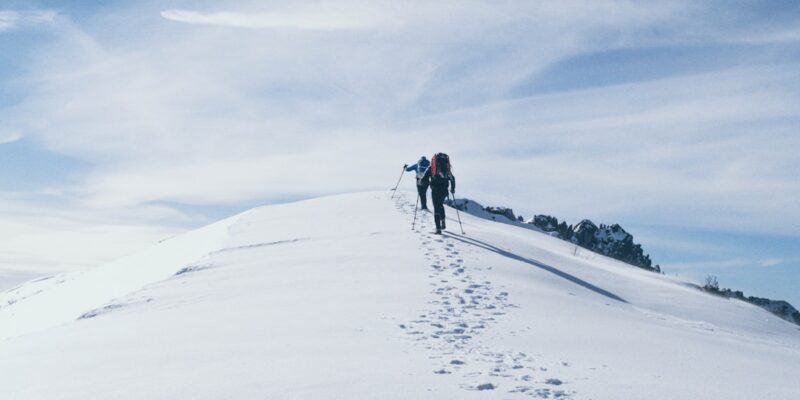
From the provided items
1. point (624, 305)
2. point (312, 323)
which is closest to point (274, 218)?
point (624, 305)

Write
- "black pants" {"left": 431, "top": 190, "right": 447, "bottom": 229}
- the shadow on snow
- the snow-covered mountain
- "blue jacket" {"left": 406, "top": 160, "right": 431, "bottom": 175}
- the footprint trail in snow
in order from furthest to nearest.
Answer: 1. the snow-covered mountain
2. "blue jacket" {"left": 406, "top": 160, "right": 431, "bottom": 175}
3. "black pants" {"left": 431, "top": 190, "right": 447, "bottom": 229}
4. the shadow on snow
5. the footprint trail in snow

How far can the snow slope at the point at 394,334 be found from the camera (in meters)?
5.68

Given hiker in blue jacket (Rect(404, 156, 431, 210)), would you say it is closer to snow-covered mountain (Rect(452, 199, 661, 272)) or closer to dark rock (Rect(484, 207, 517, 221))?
dark rock (Rect(484, 207, 517, 221))

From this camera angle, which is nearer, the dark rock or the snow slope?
the snow slope

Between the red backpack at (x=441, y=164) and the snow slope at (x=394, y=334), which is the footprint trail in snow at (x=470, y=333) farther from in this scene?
the red backpack at (x=441, y=164)

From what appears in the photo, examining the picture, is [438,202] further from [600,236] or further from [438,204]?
[600,236]

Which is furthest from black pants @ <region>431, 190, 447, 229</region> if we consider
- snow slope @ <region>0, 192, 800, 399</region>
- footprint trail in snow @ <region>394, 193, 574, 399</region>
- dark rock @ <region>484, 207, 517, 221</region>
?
dark rock @ <region>484, 207, 517, 221</region>

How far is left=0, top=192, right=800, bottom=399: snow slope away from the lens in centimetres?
568

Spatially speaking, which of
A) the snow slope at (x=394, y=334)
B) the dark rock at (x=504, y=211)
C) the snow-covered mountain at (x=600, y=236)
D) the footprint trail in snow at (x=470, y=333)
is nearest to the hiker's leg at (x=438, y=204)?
the snow slope at (x=394, y=334)

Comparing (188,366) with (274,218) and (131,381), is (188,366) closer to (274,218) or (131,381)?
(131,381)

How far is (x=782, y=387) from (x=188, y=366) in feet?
18.5

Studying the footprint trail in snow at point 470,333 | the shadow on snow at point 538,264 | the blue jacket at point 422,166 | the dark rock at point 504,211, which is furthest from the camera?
the dark rock at point 504,211

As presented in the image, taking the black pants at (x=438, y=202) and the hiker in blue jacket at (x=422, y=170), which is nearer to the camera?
the black pants at (x=438, y=202)

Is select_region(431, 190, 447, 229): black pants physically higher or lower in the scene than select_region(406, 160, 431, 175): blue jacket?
lower
